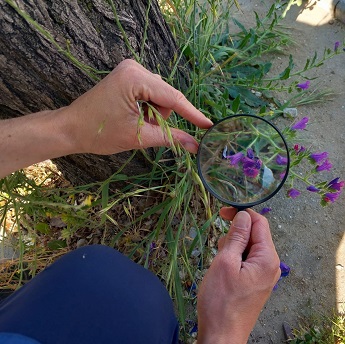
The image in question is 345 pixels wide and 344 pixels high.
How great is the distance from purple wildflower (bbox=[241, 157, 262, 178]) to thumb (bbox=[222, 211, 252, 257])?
0.91 feet

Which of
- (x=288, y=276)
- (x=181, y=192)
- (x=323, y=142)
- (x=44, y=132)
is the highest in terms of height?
(x=44, y=132)

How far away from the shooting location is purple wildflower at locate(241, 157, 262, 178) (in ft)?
4.69

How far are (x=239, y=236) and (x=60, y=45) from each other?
2.54ft

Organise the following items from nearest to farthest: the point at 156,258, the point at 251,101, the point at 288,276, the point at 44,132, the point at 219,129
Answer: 1. the point at 44,132
2. the point at 219,129
3. the point at 156,258
4. the point at 288,276
5. the point at 251,101

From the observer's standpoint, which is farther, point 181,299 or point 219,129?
point 181,299

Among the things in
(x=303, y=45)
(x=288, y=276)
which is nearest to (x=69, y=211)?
(x=288, y=276)

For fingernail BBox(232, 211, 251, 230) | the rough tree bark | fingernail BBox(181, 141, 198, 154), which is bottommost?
fingernail BBox(232, 211, 251, 230)

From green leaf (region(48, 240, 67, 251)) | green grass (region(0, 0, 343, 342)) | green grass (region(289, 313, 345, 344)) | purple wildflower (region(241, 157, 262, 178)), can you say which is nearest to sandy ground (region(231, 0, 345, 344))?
green grass (region(289, 313, 345, 344))

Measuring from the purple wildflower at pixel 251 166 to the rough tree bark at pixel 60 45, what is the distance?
51cm

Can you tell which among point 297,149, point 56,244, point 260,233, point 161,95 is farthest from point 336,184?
point 56,244

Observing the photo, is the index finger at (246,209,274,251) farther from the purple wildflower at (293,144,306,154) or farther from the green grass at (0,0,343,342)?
the purple wildflower at (293,144,306,154)

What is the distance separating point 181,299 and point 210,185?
49cm

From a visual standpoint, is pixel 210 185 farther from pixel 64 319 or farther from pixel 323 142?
pixel 323 142

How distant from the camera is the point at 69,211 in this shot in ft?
5.41
